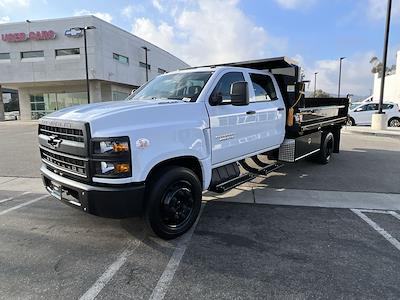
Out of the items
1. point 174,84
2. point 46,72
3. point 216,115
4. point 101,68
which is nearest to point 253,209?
point 216,115

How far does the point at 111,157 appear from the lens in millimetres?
3213

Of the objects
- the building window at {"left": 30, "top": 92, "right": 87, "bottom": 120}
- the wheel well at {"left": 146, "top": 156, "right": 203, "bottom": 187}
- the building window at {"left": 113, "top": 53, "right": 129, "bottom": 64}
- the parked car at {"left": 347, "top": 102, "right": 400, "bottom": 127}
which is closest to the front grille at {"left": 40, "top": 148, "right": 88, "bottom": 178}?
the wheel well at {"left": 146, "top": 156, "right": 203, "bottom": 187}

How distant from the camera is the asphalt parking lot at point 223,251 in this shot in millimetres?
2932

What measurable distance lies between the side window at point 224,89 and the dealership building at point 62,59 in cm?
3161

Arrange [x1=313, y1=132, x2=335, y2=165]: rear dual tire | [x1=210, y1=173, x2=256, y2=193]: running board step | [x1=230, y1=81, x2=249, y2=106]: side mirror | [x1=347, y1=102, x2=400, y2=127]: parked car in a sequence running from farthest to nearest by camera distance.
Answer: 1. [x1=347, y1=102, x2=400, y2=127]: parked car
2. [x1=313, y1=132, x2=335, y2=165]: rear dual tire
3. [x1=210, y1=173, x2=256, y2=193]: running board step
4. [x1=230, y1=81, x2=249, y2=106]: side mirror

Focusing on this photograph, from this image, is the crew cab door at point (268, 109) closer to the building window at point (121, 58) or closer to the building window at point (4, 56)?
the building window at point (121, 58)

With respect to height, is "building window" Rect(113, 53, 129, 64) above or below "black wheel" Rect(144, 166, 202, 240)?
above

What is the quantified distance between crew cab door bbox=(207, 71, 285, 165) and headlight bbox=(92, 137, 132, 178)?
4.74ft

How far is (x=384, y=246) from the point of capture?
3766mm

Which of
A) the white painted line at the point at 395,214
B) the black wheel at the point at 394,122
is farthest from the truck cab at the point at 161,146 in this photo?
the black wheel at the point at 394,122

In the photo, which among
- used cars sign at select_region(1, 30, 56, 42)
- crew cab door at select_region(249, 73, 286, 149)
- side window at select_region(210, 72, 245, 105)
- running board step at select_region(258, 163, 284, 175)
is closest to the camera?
side window at select_region(210, 72, 245, 105)

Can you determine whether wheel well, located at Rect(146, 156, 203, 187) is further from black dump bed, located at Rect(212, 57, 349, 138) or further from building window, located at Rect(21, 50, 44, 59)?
building window, located at Rect(21, 50, 44, 59)

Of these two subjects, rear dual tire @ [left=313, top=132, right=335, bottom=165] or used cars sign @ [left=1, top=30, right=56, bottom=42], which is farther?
used cars sign @ [left=1, top=30, right=56, bottom=42]

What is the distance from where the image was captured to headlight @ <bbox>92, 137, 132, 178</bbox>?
10.5 ft
